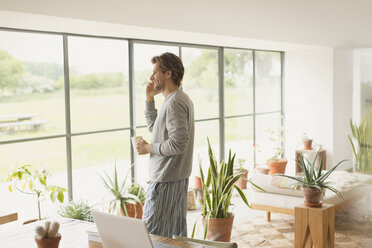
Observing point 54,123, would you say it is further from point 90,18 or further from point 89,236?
point 89,236

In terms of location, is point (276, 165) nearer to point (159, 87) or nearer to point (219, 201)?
point (219, 201)

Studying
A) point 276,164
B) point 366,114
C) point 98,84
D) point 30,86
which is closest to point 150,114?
point 366,114

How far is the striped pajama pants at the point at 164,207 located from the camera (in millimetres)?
2514

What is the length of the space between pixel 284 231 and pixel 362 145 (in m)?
1.83

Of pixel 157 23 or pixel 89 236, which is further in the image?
pixel 157 23

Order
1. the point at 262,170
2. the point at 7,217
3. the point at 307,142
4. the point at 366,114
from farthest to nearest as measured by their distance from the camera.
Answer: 1. the point at 307,142
2. the point at 262,170
3. the point at 7,217
4. the point at 366,114

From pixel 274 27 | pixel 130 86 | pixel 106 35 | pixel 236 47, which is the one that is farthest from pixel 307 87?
pixel 106 35

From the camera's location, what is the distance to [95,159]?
4973mm

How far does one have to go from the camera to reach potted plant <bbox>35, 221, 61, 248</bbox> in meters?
1.69

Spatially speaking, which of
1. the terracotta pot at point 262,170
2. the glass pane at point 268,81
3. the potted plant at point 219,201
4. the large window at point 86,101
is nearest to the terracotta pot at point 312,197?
the potted plant at point 219,201

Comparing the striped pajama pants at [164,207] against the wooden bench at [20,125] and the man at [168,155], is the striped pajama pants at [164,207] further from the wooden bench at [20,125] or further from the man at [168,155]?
the wooden bench at [20,125]

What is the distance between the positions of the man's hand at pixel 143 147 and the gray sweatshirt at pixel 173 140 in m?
0.03

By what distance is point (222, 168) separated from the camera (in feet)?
12.8

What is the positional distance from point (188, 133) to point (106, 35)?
8.42 ft
